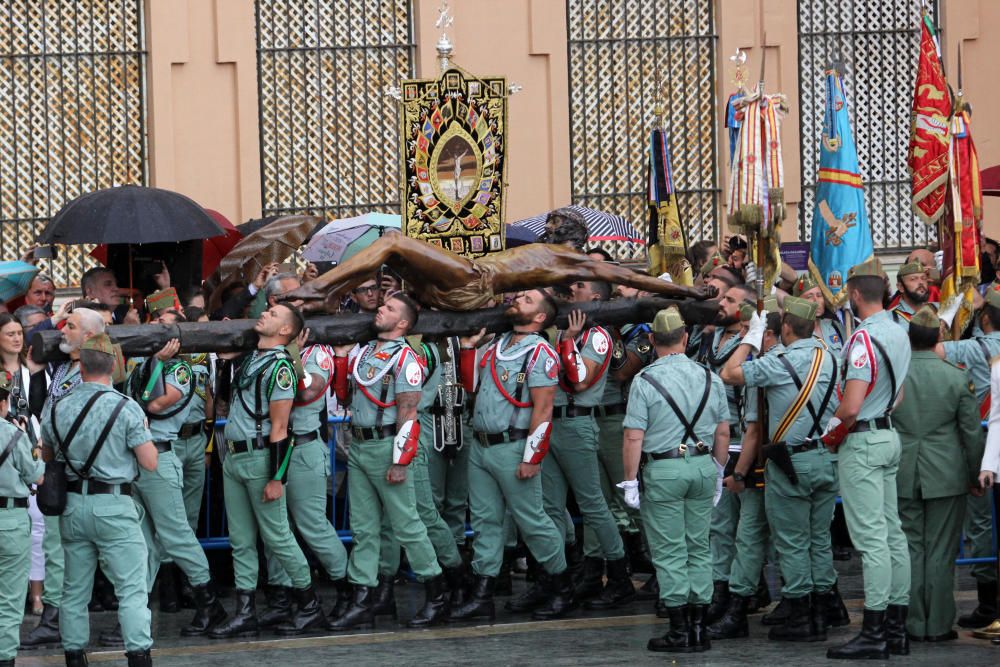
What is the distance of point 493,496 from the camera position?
10.6 meters

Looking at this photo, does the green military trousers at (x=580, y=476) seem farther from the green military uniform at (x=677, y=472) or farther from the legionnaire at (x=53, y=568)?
the legionnaire at (x=53, y=568)

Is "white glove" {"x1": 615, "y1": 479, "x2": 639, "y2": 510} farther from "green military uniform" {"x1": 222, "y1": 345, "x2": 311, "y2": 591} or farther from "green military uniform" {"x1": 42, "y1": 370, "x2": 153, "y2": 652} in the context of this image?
"green military uniform" {"x1": 42, "y1": 370, "x2": 153, "y2": 652}

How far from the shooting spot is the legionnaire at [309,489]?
10344 mm

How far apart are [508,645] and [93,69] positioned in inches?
362

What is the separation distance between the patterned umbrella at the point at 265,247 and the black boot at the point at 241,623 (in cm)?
372

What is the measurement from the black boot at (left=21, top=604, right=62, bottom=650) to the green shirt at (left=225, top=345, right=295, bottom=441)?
1.44 metres

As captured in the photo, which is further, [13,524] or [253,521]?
[253,521]

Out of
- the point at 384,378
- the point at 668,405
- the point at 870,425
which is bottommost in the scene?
the point at 870,425

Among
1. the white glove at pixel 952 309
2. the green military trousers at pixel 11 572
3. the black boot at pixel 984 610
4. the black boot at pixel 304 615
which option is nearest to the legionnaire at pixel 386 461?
the black boot at pixel 304 615

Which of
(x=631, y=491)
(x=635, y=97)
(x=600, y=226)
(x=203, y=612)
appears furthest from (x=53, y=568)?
(x=635, y=97)

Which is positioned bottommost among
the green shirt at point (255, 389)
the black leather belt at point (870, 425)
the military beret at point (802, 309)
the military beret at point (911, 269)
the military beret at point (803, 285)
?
the black leather belt at point (870, 425)

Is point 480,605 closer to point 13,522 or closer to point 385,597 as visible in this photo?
point 385,597

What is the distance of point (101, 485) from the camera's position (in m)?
8.92

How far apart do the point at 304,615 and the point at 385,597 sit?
59cm
